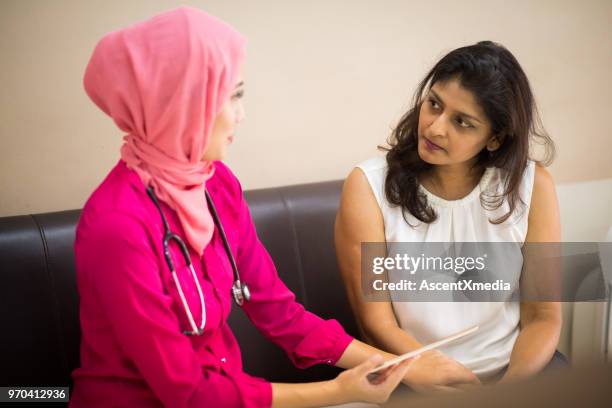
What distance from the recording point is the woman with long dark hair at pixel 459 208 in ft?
5.82

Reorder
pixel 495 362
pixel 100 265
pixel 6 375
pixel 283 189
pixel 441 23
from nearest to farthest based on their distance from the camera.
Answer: pixel 100 265, pixel 6 375, pixel 495 362, pixel 283 189, pixel 441 23

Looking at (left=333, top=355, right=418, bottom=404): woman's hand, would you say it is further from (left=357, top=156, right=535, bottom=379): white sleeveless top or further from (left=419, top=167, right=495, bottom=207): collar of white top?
(left=419, top=167, right=495, bottom=207): collar of white top

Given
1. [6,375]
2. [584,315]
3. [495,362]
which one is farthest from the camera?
[584,315]

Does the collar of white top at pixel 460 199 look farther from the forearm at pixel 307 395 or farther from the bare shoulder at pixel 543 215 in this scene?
the forearm at pixel 307 395

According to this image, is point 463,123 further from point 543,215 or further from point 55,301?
point 55,301

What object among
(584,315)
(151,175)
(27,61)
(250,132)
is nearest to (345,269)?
(250,132)

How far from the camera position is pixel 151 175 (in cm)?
129

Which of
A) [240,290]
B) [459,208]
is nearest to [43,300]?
[240,290]

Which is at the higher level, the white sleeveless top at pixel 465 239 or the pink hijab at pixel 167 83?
the pink hijab at pixel 167 83

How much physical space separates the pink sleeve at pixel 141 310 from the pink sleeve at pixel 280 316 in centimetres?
33

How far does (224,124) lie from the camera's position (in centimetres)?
128

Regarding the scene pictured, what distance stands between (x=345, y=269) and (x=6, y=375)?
979mm

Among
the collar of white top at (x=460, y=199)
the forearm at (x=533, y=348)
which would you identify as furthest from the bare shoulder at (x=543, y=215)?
the forearm at (x=533, y=348)

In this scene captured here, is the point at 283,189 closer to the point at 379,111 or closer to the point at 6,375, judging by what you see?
the point at 379,111
